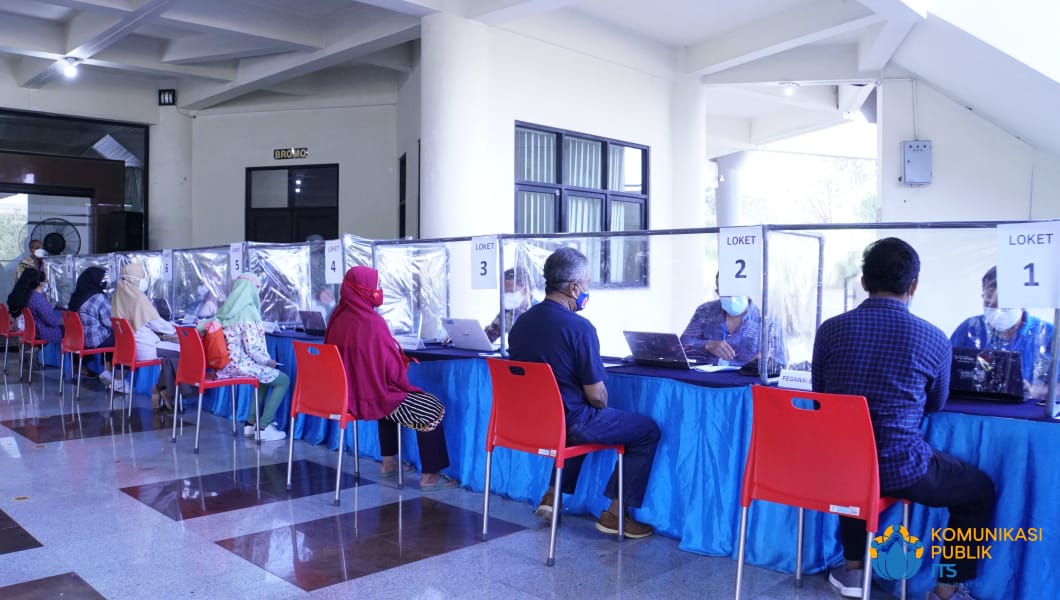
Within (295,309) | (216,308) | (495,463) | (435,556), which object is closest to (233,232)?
(216,308)

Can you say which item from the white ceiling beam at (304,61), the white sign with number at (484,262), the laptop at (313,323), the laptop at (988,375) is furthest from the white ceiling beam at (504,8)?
the laptop at (988,375)

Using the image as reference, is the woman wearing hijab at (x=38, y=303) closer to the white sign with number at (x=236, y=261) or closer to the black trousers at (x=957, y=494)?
the white sign with number at (x=236, y=261)

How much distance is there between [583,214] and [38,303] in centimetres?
552

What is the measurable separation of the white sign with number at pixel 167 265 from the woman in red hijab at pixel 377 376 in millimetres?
3745

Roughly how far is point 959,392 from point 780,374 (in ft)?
2.08

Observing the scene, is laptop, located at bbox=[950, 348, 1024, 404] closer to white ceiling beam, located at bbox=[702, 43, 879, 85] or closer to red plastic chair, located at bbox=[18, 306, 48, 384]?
white ceiling beam, located at bbox=[702, 43, 879, 85]

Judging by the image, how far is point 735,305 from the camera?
405 cm

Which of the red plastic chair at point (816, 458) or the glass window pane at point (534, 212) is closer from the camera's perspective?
the red plastic chair at point (816, 458)

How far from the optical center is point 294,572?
9.79 feet

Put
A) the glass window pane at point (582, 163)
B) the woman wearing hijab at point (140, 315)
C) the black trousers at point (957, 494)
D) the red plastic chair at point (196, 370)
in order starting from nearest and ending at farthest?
the black trousers at point (957, 494) < the red plastic chair at point (196, 370) < the woman wearing hijab at point (140, 315) < the glass window pane at point (582, 163)

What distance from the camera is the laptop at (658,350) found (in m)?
3.59

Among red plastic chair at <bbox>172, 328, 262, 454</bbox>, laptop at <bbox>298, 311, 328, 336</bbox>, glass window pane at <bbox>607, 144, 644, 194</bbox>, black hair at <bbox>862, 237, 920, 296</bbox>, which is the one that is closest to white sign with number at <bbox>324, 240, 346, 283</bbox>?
laptop at <bbox>298, 311, 328, 336</bbox>

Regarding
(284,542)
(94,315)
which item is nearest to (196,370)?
(284,542)

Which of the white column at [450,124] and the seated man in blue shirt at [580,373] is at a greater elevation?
the white column at [450,124]
